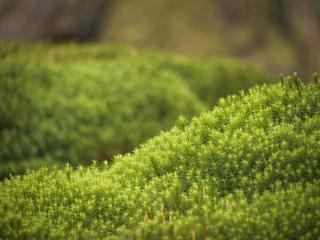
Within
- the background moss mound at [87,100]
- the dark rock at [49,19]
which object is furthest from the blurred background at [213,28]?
the background moss mound at [87,100]

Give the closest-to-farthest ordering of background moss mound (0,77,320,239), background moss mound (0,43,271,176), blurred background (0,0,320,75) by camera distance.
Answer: background moss mound (0,77,320,239), background moss mound (0,43,271,176), blurred background (0,0,320,75)

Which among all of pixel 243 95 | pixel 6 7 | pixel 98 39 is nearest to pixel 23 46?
pixel 6 7

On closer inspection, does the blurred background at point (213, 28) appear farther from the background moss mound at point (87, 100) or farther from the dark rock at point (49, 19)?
the background moss mound at point (87, 100)

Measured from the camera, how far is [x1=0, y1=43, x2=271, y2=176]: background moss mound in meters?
6.52

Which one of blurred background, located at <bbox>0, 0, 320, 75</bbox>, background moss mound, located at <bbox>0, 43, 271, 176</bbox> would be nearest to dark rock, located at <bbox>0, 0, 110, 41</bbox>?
blurred background, located at <bbox>0, 0, 320, 75</bbox>

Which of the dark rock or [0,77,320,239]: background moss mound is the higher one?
the dark rock

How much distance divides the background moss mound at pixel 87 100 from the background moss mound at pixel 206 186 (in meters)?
3.25

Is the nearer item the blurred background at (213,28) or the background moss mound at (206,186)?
the background moss mound at (206,186)

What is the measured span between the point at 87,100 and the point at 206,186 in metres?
4.49

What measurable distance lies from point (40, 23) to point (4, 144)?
461cm

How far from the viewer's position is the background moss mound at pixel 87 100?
257 inches

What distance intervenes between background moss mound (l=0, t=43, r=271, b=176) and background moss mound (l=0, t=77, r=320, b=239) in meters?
3.25

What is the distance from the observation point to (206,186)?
2891 mm

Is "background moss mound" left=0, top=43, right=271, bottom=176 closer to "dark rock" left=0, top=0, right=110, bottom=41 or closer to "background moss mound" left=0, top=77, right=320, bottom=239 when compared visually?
"dark rock" left=0, top=0, right=110, bottom=41
